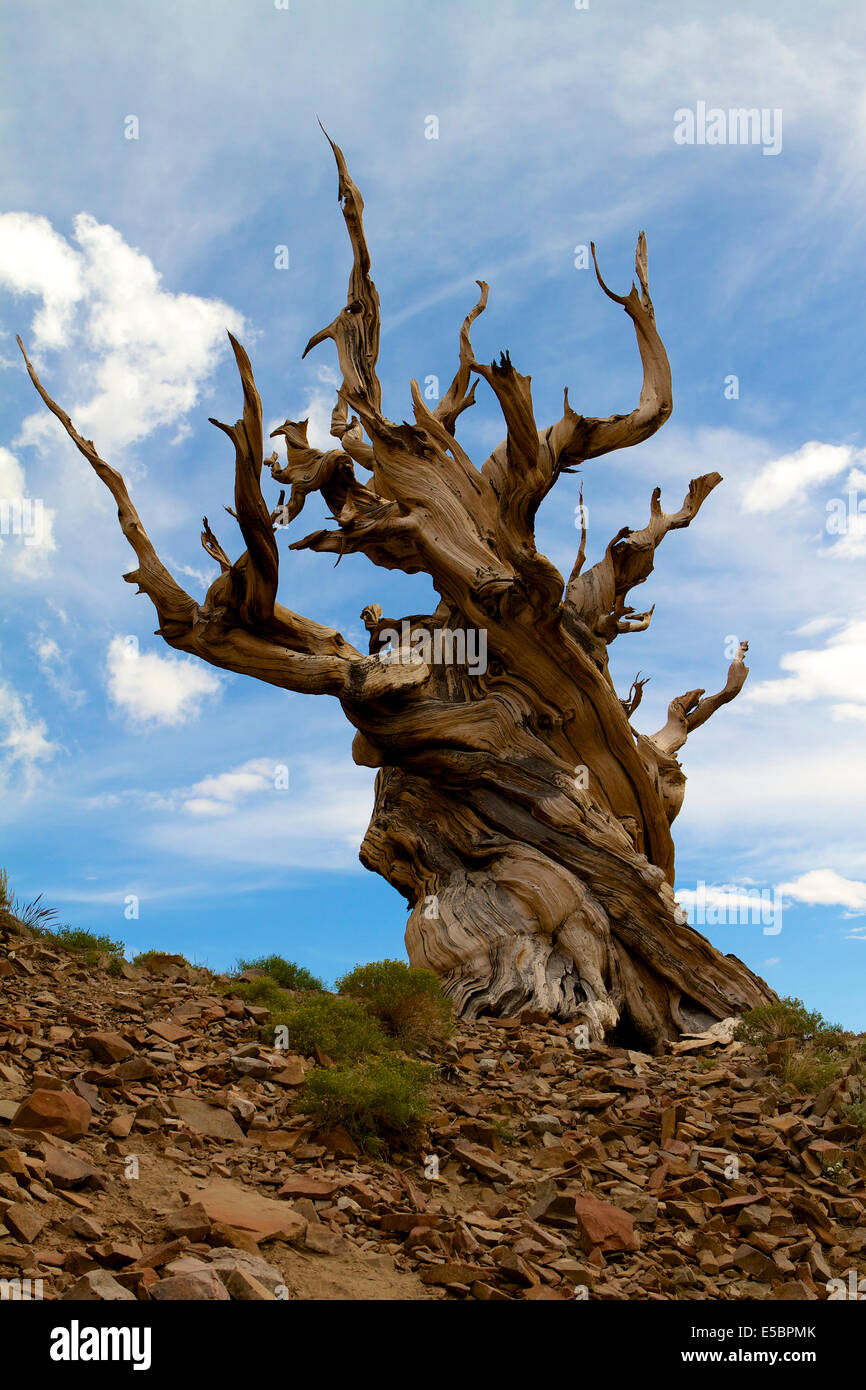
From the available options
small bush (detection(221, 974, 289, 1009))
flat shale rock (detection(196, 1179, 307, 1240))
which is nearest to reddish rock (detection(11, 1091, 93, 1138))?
flat shale rock (detection(196, 1179, 307, 1240))

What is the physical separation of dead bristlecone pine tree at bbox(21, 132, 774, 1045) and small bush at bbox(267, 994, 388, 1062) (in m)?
2.58

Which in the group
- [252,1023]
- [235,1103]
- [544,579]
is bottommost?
[235,1103]

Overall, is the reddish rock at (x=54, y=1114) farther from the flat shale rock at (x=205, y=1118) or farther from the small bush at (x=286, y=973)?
the small bush at (x=286, y=973)

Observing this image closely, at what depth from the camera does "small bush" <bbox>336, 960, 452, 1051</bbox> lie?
28.5 feet

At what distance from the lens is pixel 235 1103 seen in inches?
255

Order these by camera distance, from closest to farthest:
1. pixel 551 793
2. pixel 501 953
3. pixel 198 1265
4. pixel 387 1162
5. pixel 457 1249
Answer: pixel 198 1265 → pixel 457 1249 → pixel 387 1162 → pixel 501 953 → pixel 551 793

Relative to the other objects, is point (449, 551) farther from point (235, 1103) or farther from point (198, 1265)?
point (198, 1265)

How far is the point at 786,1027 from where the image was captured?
33.3 ft

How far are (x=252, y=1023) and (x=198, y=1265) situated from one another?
382 centimetres

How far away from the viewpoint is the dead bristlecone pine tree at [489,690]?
11.1m

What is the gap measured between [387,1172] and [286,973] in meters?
4.33

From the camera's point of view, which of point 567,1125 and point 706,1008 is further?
point 706,1008

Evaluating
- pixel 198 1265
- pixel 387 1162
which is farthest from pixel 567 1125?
pixel 198 1265
